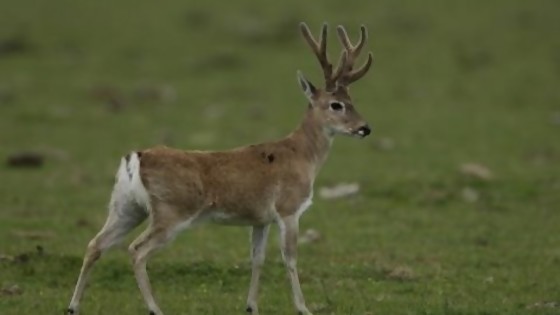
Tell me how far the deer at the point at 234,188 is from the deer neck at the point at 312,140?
0.04 feet

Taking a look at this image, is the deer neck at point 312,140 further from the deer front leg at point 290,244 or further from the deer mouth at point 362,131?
the deer front leg at point 290,244

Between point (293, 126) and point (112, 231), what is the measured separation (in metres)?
15.3

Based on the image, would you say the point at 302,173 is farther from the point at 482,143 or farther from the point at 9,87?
the point at 9,87

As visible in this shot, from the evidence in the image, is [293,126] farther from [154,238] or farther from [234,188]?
[154,238]

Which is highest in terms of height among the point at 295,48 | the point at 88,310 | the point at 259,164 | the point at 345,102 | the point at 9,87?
the point at 295,48

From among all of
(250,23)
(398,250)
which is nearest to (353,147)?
(398,250)

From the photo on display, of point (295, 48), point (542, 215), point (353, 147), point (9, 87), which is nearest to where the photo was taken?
point (542, 215)

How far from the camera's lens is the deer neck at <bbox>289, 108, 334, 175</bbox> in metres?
13.1

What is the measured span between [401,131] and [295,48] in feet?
33.7

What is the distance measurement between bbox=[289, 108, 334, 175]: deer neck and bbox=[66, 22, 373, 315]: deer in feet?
0.04

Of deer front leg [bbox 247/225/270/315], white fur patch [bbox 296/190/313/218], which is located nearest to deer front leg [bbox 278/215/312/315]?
white fur patch [bbox 296/190/313/218]

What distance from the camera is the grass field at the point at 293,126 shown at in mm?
13992

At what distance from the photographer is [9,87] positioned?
3078 centimetres

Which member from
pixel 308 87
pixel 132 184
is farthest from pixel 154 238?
pixel 308 87
